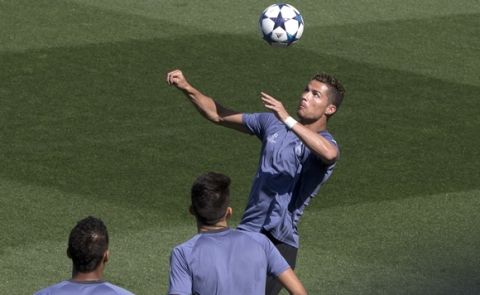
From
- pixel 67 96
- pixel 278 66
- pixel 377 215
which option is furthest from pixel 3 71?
pixel 377 215

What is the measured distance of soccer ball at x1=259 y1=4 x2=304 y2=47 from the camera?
12859mm

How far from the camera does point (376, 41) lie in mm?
20203

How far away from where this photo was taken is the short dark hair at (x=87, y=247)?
6621 mm

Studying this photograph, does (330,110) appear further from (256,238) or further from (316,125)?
(256,238)

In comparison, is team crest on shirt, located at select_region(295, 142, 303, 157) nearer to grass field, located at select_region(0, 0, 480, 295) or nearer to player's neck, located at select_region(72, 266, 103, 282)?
grass field, located at select_region(0, 0, 480, 295)

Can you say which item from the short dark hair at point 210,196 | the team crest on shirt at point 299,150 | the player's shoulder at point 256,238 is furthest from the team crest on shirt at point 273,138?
the short dark hair at point 210,196

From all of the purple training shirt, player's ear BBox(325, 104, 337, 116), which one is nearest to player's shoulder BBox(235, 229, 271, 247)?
the purple training shirt

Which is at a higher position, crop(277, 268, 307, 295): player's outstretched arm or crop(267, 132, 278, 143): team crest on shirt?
crop(267, 132, 278, 143): team crest on shirt

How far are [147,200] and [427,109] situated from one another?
5.16 metres

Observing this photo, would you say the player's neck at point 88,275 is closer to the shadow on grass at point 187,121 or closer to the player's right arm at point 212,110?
the player's right arm at point 212,110

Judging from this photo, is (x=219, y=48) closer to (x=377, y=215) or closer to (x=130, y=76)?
(x=130, y=76)

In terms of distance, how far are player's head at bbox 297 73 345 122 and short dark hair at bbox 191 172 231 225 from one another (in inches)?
85.5

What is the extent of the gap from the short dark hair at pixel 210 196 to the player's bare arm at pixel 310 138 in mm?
1527

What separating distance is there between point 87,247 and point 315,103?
3070mm
